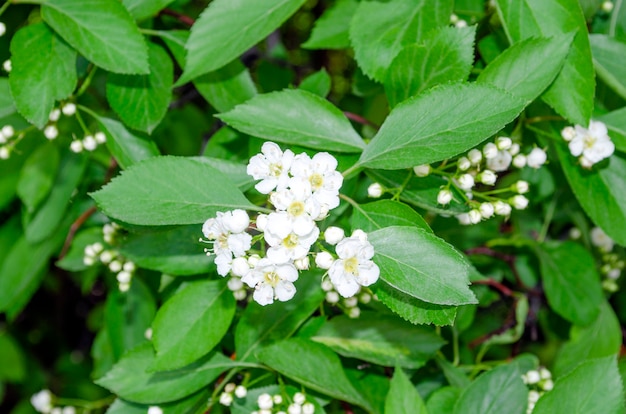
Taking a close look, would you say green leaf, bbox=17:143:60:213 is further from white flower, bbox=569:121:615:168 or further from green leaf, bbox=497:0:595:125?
white flower, bbox=569:121:615:168

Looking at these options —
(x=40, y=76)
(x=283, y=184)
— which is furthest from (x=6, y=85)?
(x=283, y=184)

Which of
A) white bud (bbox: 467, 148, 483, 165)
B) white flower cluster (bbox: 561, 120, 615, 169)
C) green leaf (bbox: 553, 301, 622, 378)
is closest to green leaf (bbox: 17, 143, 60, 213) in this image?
white bud (bbox: 467, 148, 483, 165)

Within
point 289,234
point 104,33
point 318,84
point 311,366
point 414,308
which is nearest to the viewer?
point 289,234

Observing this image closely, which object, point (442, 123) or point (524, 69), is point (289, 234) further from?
point (524, 69)

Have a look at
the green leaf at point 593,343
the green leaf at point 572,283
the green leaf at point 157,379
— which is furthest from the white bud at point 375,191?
the green leaf at point 593,343

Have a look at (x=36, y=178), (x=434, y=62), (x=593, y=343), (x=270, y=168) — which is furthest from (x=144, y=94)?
(x=593, y=343)

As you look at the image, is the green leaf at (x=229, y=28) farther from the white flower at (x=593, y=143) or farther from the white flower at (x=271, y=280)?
the white flower at (x=593, y=143)
